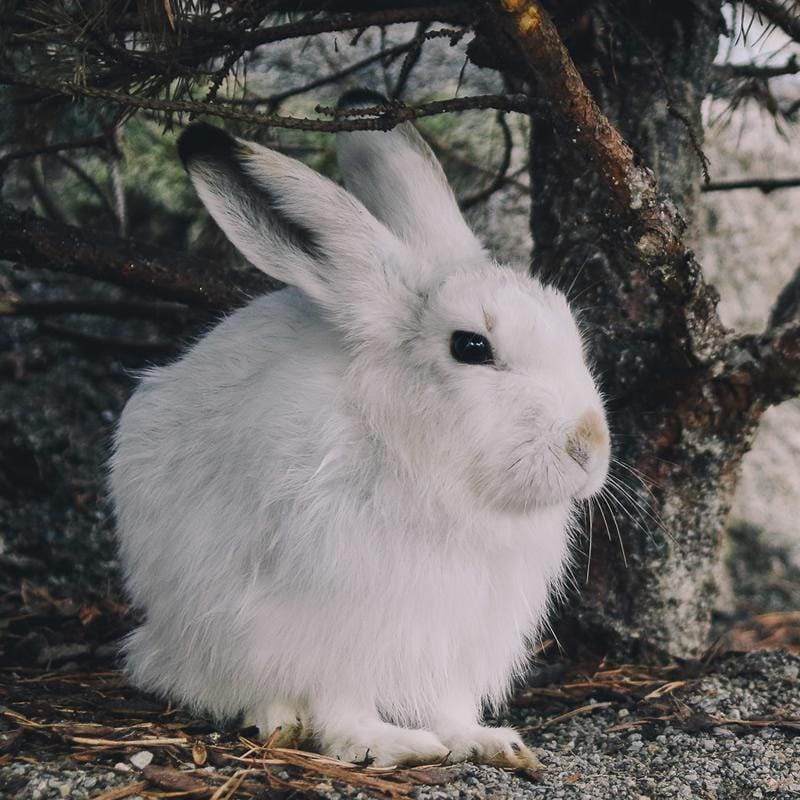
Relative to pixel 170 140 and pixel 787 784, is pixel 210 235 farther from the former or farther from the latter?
pixel 787 784

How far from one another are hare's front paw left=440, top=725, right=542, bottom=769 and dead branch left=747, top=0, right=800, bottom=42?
6.17ft

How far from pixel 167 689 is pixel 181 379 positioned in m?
0.76

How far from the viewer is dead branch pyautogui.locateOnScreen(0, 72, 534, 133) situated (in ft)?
7.57

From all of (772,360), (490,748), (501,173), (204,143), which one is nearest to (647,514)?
(772,360)

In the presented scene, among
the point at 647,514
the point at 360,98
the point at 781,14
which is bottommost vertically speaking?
the point at 647,514

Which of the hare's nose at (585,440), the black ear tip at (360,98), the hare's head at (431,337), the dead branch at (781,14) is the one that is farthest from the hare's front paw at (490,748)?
the dead branch at (781,14)

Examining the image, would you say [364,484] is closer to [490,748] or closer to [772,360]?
[490,748]

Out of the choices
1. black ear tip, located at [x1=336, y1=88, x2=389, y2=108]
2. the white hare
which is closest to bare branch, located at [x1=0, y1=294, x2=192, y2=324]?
the white hare

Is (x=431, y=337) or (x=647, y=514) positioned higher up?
(x=431, y=337)

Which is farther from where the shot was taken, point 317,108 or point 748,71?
point 748,71

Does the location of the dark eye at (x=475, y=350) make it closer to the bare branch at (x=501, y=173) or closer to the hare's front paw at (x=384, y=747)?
the hare's front paw at (x=384, y=747)

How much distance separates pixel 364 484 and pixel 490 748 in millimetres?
656

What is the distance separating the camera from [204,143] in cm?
239

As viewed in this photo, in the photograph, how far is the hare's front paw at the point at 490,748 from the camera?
2.43 metres
